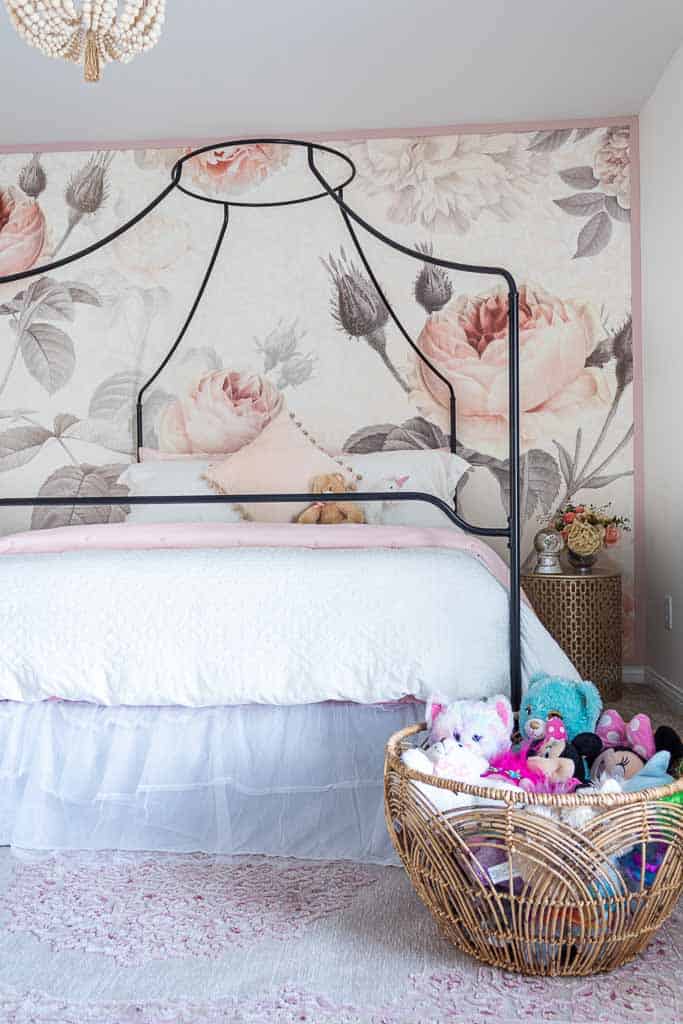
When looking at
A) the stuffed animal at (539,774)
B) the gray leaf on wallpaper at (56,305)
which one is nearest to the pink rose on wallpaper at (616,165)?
the gray leaf on wallpaper at (56,305)

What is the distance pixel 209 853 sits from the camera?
206 centimetres

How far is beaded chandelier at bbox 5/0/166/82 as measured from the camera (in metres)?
1.91

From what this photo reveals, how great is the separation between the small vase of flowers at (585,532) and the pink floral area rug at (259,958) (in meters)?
1.84

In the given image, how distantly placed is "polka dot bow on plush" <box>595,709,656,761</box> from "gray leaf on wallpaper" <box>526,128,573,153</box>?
2.73 m

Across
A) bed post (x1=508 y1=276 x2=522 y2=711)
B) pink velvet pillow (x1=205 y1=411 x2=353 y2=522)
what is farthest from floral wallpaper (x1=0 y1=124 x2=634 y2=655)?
bed post (x1=508 y1=276 x2=522 y2=711)

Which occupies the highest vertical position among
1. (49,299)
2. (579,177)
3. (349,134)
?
(349,134)

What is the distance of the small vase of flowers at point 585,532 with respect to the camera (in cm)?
352

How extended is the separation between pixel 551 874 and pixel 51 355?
3262mm

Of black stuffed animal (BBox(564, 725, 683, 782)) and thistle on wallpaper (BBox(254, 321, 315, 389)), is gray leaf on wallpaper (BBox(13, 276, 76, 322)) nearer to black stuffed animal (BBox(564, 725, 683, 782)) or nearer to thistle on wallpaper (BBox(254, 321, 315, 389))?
thistle on wallpaper (BBox(254, 321, 315, 389))

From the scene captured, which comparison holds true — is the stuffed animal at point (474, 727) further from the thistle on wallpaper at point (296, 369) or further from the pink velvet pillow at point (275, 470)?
the thistle on wallpaper at point (296, 369)

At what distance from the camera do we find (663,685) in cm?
361

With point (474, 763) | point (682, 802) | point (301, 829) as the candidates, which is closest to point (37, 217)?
point (301, 829)

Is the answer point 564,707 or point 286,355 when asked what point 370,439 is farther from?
point 564,707

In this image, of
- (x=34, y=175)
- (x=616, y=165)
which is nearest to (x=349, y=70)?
(x=616, y=165)
